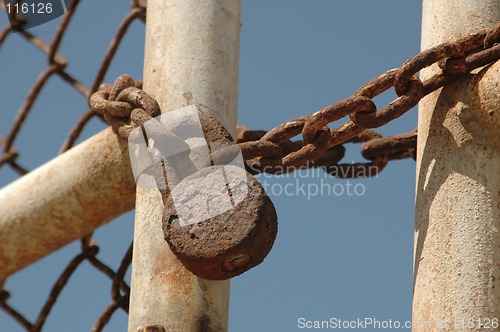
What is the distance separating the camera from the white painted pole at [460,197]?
2020 millimetres

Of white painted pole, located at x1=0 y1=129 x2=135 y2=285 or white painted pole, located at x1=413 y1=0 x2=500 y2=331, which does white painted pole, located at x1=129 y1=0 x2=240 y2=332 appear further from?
white painted pole, located at x1=413 y1=0 x2=500 y2=331

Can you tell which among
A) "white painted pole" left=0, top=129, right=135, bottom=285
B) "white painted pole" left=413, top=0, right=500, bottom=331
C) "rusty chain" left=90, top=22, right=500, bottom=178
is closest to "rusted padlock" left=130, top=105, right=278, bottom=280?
"rusty chain" left=90, top=22, right=500, bottom=178

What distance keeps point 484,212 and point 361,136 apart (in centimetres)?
66

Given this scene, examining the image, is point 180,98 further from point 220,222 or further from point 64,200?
point 64,200

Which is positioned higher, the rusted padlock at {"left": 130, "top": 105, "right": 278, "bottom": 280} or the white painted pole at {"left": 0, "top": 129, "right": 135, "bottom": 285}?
the white painted pole at {"left": 0, "top": 129, "right": 135, "bottom": 285}

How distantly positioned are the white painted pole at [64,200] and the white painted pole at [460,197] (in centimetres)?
69

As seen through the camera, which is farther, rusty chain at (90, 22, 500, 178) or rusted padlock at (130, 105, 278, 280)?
rusty chain at (90, 22, 500, 178)

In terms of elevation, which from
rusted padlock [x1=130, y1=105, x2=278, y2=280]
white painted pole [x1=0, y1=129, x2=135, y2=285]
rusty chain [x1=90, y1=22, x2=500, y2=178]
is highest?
white painted pole [x1=0, y1=129, x2=135, y2=285]

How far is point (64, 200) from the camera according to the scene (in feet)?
9.18

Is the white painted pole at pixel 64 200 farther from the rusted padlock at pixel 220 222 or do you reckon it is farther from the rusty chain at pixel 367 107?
the rusted padlock at pixel 220 222

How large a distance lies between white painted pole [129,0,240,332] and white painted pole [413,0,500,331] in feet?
1.26

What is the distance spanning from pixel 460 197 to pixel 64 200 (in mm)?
1044

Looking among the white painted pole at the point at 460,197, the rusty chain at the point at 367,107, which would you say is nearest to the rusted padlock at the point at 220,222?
the rusty chain at the point at 367,107

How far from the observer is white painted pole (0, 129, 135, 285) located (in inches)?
104
